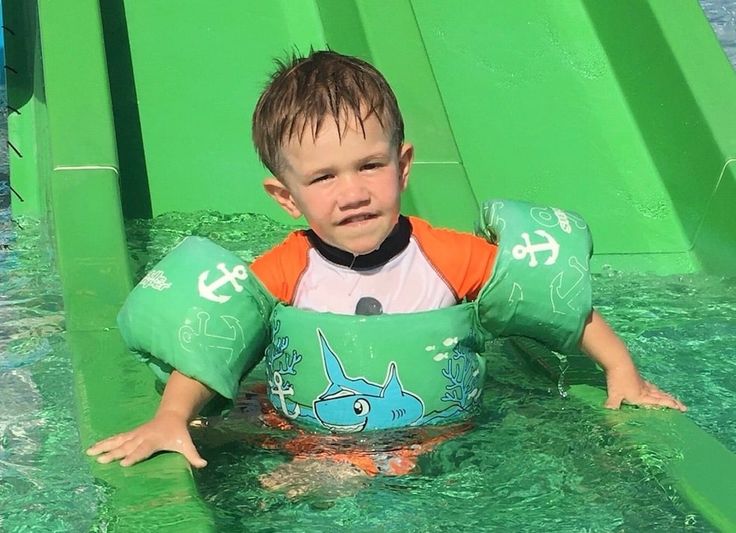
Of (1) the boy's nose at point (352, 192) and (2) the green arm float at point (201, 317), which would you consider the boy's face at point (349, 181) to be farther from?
(2) the green arm float at point (201, 317)

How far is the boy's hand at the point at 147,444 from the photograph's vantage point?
2.29m

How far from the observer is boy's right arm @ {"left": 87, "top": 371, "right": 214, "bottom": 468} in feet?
7.50

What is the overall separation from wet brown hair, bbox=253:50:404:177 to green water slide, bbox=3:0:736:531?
916 millimetres

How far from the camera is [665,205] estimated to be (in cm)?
403

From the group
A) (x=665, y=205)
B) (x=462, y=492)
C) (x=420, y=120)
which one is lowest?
(x=462, y=492)

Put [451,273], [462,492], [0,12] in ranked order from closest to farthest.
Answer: [462,492]
[451,273]
[0,12]

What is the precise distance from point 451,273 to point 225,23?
210 cm

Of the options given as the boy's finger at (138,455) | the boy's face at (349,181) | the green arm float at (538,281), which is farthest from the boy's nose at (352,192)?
the boy's finger at (138,455)

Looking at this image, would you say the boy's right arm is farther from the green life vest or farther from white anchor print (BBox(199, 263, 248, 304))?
white anchor print (BBox(199, 263, 248, 304))

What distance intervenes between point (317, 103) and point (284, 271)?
0.37 metres

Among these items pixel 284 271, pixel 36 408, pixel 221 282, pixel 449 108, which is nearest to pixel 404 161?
pixel 284 271

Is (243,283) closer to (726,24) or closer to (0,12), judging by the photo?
(0,12)

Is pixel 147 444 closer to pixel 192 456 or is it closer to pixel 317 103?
pixel 192 456

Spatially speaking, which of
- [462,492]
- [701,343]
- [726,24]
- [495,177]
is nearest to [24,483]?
[462,492]
